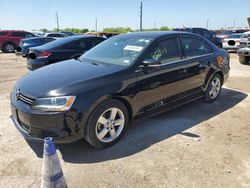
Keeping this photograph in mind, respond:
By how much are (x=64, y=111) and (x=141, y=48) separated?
64.6 inches

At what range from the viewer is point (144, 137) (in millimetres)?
3789

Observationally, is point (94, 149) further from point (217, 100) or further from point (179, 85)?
point (217, 100)

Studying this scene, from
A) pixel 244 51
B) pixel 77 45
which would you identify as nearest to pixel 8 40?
pixel 77 45

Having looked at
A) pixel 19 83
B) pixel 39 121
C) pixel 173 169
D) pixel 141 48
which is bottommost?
pixel 173 169

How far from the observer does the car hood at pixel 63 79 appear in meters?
3.07

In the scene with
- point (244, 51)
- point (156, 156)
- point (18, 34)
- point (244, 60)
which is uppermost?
point (18, 34)

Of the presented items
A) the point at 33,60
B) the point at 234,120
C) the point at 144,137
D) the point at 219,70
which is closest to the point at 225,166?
the point at 144,137

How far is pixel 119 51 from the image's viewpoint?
162 inches

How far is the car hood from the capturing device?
3.07 m

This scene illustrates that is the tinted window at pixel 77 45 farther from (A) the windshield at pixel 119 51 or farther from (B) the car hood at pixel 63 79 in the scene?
(B) the car hood at pixel 63 79

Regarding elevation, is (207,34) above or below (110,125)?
above

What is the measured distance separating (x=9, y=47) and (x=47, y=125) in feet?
56.6

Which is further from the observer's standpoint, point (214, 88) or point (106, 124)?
point (214, 88)

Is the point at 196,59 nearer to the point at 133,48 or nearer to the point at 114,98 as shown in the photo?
the point at 133,48
